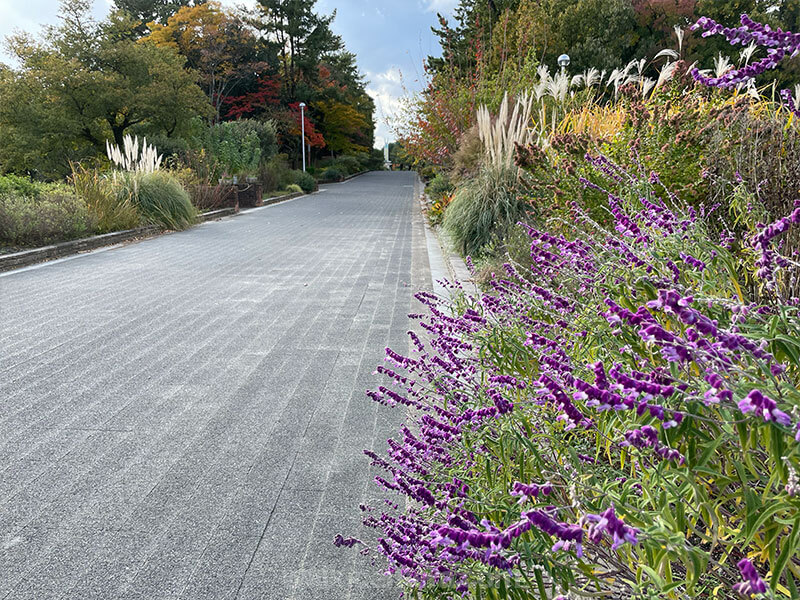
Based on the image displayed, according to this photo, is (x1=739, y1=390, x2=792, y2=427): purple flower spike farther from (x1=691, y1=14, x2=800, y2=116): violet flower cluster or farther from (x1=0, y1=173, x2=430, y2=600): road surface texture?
(x1=0, y1=173, x2=430, y2=600): road surface texture

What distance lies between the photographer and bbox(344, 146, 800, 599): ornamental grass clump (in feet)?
3.00

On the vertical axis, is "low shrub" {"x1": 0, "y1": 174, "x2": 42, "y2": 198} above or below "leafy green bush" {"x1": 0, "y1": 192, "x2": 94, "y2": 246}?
above

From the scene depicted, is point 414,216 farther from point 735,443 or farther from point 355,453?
point 735,443

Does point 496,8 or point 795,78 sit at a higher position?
point 496,8

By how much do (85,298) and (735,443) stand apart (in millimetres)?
6390

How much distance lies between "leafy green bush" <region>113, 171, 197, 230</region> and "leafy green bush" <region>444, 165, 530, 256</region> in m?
7.18

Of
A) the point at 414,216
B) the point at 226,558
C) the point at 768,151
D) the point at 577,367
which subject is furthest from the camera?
the point at 414,216

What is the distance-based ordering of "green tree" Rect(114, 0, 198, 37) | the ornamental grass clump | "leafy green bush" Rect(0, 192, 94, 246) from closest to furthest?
the ornamental grass clump → "leafy green bush" Rect(0, 192, 94, 246) → "green tree" Rect(114, 0, 198, 37)

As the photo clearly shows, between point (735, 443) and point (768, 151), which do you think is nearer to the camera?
point (735, 443)

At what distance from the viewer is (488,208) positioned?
7.15 m

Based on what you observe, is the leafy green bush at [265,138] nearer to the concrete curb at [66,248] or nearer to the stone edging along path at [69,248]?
the stone edging along path at [69,248]

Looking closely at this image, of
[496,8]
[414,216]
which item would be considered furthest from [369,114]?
[414,216]

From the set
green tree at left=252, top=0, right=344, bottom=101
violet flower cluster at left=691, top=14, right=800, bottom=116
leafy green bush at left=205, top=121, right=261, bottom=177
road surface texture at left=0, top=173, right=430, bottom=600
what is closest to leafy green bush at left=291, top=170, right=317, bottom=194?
leafy green bush at left=205, top=121, right=261, bottom=177

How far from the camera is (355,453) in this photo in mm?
2896
